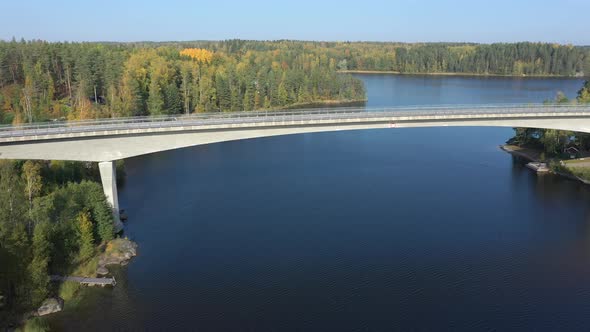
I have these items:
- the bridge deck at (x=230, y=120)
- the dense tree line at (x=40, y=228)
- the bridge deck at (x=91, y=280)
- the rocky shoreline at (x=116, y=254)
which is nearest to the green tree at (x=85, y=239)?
the dense tree line at (x=40, y=228)

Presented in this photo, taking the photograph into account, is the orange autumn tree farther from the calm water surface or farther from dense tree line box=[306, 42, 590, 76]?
dense tree line box=[306, 42, 590, 76]

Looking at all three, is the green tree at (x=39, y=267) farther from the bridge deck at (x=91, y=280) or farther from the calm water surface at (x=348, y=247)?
the calm water surface at (x=348, y=247)

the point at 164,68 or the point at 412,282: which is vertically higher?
the point at 164,68

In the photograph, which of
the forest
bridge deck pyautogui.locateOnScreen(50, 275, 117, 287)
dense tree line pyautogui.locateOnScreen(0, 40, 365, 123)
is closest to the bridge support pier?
bridge deck pyautogui.locateOnScreen(50, 275, 117, 287)

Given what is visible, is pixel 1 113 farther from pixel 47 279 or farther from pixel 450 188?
pixel 450 188

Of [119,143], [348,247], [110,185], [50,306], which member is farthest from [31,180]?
[348,247]

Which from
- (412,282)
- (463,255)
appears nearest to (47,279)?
(412,282)
